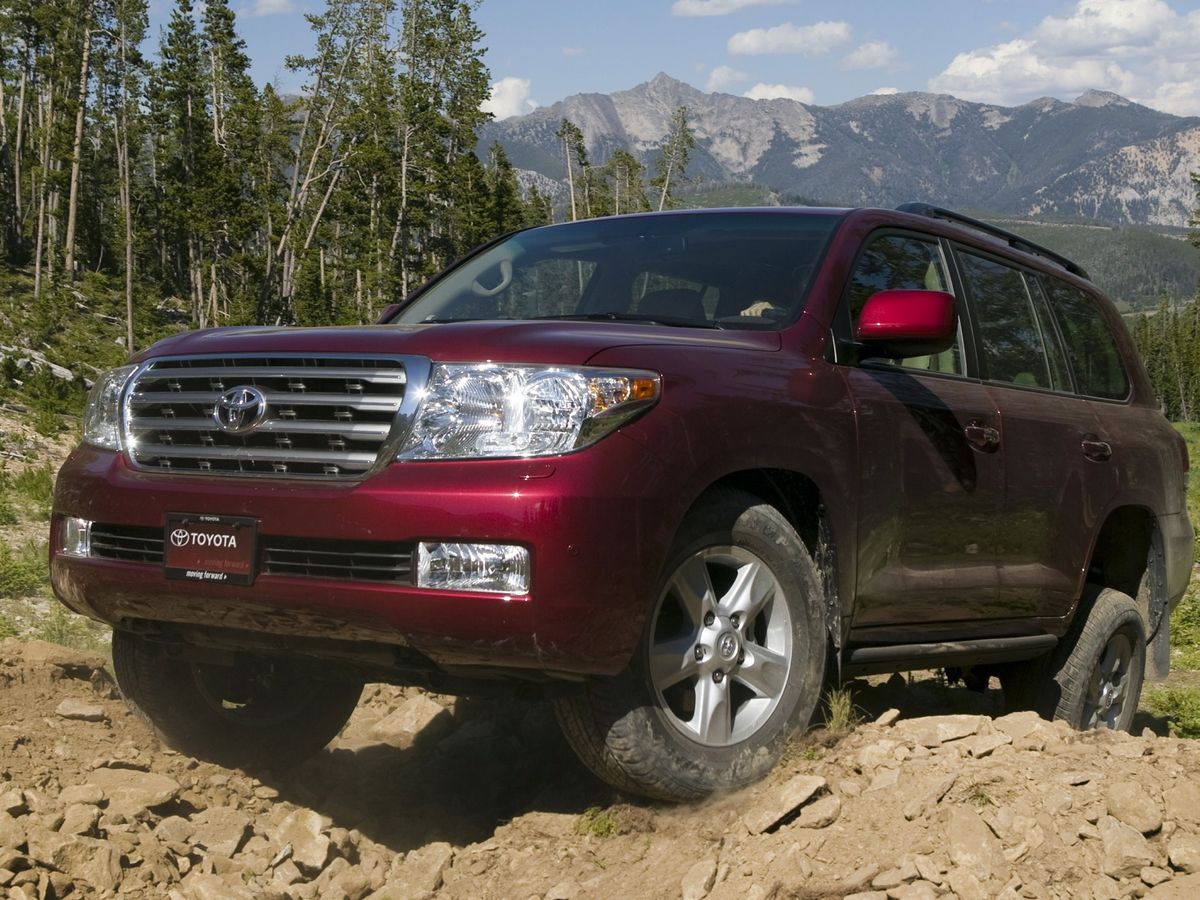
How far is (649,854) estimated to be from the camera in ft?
12.2

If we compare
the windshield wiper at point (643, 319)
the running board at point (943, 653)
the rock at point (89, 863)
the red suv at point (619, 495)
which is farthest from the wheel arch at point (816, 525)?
the rock at point (89, 863)

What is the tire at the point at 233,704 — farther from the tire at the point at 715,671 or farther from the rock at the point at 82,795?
the tire at the point at 715,671

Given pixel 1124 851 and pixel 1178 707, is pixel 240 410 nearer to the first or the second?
pixel 1124 851

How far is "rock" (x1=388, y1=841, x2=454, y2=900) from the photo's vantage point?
3.84 m

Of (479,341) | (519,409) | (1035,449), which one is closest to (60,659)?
(479,341)

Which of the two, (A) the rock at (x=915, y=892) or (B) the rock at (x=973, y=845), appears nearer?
(A) the rock at (x=915, y=892)

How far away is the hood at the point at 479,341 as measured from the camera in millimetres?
3344

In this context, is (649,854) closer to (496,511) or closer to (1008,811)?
(1008,811)

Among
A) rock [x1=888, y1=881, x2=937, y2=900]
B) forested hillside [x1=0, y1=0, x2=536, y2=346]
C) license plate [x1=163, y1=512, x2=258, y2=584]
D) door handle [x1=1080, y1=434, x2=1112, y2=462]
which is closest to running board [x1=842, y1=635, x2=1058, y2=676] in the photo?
door handle [x1=1080, y1=434, x2=1112, y2=462]

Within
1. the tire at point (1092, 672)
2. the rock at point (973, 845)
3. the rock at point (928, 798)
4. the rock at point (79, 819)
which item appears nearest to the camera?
the rock at point (973, 845)

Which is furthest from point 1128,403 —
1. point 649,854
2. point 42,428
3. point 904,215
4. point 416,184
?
point 416,184

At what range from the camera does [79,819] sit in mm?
3619

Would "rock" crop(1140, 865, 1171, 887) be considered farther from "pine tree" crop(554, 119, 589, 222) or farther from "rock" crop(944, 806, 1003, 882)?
"pine tree" crop(554, 119, 589, 222)

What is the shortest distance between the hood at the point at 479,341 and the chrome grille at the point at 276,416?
0.06 metres
